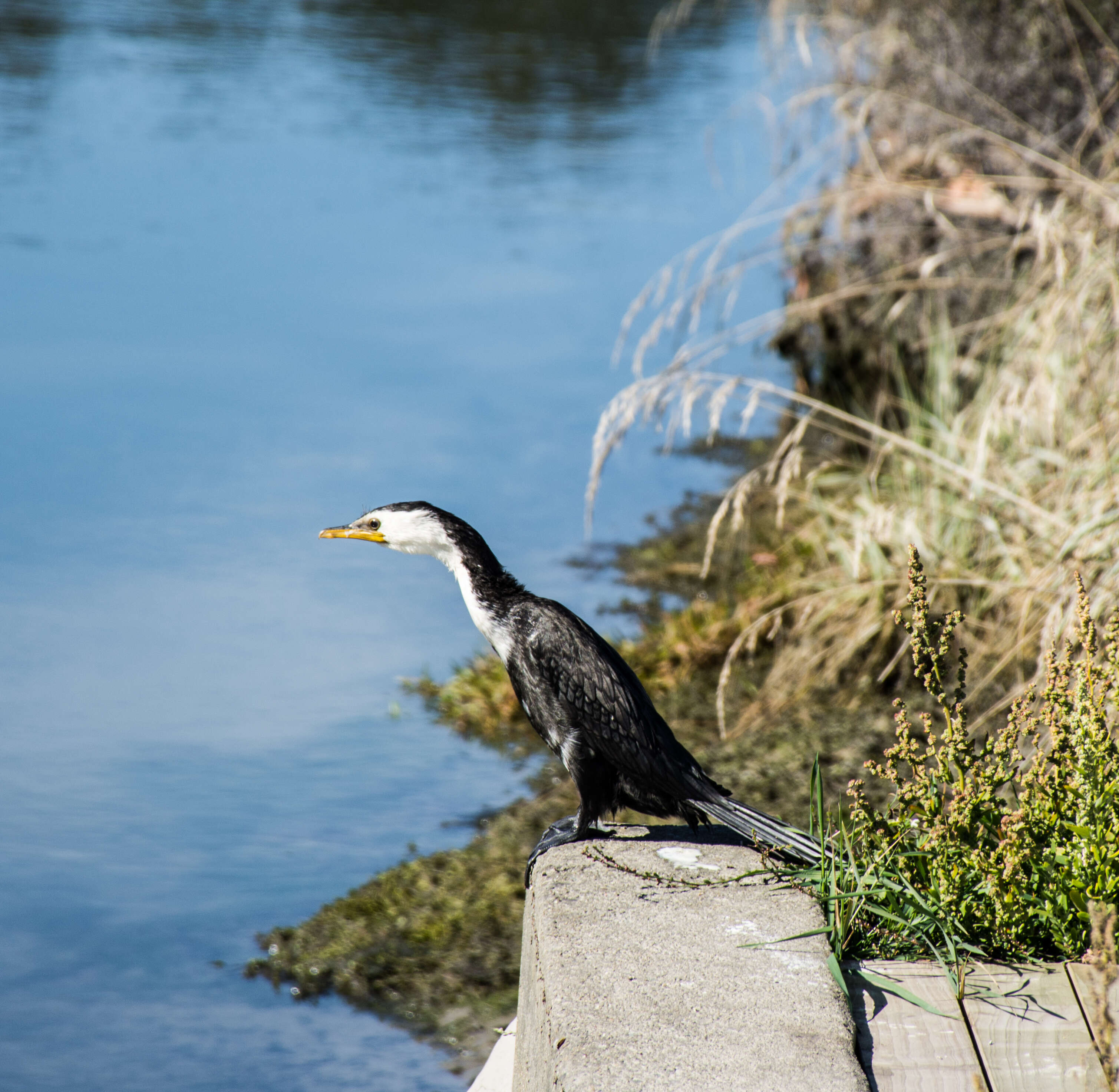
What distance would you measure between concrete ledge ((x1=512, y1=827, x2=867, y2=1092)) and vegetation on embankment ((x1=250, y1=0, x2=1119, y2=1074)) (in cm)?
31

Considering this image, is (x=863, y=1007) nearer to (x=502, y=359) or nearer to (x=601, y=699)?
(x=601, y=699)

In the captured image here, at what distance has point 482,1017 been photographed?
344cm

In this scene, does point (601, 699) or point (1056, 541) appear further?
point (1056, 541)

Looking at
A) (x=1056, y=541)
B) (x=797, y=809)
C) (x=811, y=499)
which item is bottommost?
(x=797, y=809)

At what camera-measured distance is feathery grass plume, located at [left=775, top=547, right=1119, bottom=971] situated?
233cm

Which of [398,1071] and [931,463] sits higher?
[931,463]

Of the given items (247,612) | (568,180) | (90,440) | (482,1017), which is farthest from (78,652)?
(568,180)

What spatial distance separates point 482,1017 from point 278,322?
5479 mm

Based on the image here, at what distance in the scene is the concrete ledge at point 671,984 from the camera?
2041 millimetres

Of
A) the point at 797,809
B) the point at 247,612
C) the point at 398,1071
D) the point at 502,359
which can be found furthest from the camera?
the point at 502,359

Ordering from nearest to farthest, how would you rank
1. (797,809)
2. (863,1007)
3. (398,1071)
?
1. (863,1007)
2. (398,1071)
3. (797,809)

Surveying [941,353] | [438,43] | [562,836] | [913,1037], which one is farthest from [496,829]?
[438,43]

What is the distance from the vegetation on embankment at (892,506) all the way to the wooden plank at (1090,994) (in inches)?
2.5

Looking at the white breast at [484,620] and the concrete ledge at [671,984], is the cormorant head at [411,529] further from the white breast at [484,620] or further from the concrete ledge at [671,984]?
the concrete ledge at [671,984]
